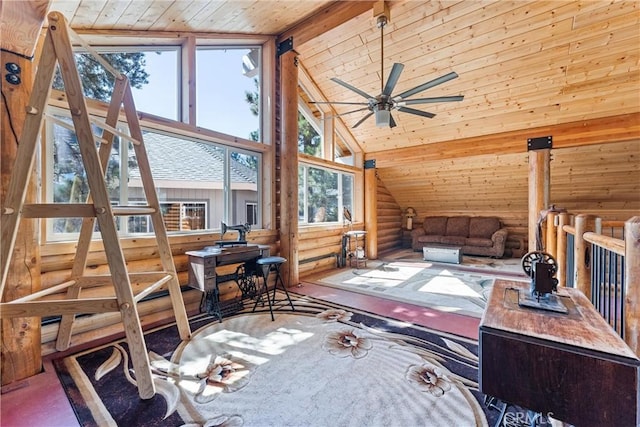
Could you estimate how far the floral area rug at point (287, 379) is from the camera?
163 cm

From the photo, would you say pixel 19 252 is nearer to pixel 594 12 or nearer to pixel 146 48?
pixel 146 48

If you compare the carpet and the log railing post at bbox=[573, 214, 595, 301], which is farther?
the carpet

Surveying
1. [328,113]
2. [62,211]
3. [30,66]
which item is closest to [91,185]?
[62,211]

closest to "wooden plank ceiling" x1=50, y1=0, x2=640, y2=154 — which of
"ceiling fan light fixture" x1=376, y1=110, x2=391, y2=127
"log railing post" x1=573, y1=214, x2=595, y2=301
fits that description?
"ceiling fan light fixture" x1=376, y1=110, x2=391, y2=127

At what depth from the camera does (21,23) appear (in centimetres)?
175

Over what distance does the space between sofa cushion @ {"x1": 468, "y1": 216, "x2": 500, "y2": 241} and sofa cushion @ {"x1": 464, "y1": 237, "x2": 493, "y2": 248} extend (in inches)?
6.4

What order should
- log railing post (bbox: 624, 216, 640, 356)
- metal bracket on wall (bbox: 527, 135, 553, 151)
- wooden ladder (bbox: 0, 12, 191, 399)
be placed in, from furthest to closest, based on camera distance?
metal bracket on wall (bbox: 527, 135, 553, 151) < wooden ladder (bbox: 0, 12, 191, 399) < log railing post (bbox: 624, 216, 640, 356)

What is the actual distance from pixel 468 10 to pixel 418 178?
13.2ft

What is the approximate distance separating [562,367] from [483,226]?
705 centimetres

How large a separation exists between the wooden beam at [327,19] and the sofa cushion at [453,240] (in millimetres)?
5655

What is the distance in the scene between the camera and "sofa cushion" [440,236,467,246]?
714 centimetres

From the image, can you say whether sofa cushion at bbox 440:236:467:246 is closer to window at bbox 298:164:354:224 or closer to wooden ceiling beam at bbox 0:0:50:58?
window at bbox 298:164:354:224

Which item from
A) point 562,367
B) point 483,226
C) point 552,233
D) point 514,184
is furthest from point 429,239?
point 562,367

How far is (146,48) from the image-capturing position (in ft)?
10.5
